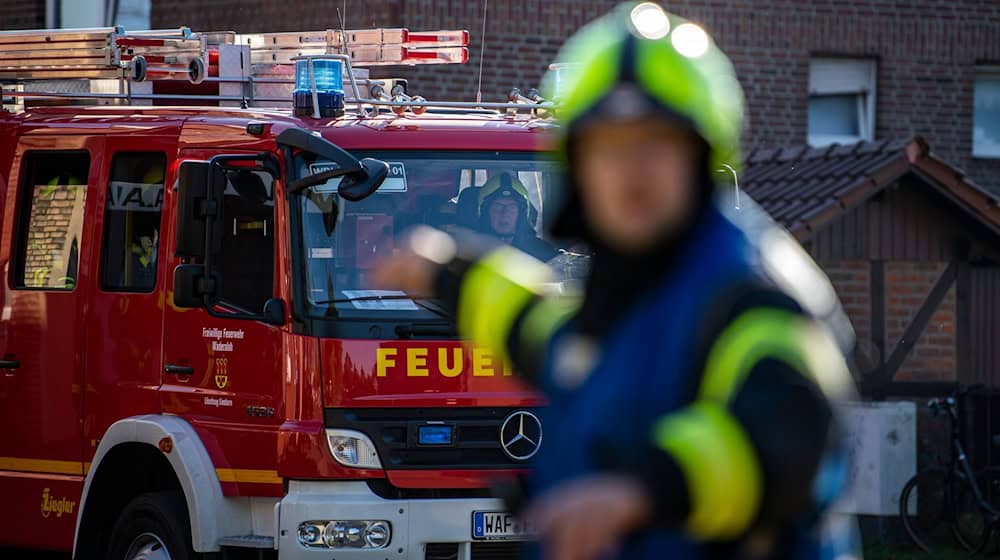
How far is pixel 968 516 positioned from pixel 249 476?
7.58 metres

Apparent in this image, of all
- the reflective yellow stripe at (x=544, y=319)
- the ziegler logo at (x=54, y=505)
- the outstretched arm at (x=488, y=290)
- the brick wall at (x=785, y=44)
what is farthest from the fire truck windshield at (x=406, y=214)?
the brick wall at (x=785, y=44)

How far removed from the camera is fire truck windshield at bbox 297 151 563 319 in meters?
7.53

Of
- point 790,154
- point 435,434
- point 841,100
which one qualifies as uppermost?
point 841,100

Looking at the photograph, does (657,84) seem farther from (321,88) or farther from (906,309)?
(906,309)

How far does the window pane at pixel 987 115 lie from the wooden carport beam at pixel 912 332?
5002 millimetres

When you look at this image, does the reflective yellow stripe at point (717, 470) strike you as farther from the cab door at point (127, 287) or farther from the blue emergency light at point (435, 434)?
the cab door at point (127, 287)

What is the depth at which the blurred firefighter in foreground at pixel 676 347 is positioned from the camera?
214 cm

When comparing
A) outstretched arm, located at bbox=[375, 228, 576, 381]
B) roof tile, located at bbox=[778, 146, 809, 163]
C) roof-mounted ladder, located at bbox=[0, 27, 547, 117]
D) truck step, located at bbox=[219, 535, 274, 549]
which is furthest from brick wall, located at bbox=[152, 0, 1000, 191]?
outstretched arm, located at bbox=[375, 228, 576, 381]

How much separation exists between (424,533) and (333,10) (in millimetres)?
10634

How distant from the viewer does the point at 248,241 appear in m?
7.77

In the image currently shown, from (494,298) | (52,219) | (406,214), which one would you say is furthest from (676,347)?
(52,219)

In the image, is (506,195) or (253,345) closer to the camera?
(253,345)

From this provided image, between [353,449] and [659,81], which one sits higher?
[659,81]

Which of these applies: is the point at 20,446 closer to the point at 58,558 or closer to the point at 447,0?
the point at 58,558
